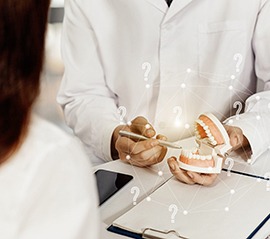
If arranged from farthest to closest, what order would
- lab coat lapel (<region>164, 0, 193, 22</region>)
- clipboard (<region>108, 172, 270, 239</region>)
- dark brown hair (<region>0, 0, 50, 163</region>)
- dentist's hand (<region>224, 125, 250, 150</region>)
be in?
lab coat lapel (<region>164, 0, 193, 22</region>) → dentist's hand (<region>224, 125, 250, 150</region>) → clipboard (<region>108, 172, 270, 239</region>) → dark brown hair (<region>0, 0, 50, 163</region>)

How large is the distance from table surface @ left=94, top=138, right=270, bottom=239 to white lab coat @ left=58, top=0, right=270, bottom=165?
219 millimetres

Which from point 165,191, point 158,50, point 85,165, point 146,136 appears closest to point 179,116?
point 158,50

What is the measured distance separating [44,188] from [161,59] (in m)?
0.78

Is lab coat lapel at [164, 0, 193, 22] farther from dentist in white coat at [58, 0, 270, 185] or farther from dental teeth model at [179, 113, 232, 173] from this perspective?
dental teeth model at [179, 113, 232, 173]

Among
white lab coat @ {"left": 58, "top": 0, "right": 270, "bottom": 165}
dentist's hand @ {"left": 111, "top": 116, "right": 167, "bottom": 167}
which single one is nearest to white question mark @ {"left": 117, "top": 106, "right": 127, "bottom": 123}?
white lab coat @ {"left": 58, "top": 0, "right": 270, "bottom": 165}

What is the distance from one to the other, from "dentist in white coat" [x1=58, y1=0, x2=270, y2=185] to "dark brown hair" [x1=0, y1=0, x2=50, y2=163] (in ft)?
2.27

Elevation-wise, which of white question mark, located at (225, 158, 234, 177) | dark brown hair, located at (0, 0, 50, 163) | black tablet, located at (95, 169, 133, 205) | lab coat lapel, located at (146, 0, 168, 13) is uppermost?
dark brown hair, located at (0, 0, 50, 163)

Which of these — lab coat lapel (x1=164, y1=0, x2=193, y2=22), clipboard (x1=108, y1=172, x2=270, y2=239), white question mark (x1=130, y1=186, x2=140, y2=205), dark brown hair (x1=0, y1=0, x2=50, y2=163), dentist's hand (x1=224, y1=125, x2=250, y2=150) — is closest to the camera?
dark brown hair (x1=0, y1=0, x2=50, y2=163)

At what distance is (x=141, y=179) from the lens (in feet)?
2.79

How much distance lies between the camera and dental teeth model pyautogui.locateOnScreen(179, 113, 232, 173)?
2.66ft

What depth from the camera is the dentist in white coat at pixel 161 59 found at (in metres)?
1.15

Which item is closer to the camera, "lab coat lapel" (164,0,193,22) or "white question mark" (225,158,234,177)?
"white question mark" (225,158,234,177)

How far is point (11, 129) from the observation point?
0.40 m

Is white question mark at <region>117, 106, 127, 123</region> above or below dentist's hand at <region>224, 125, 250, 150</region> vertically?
below
